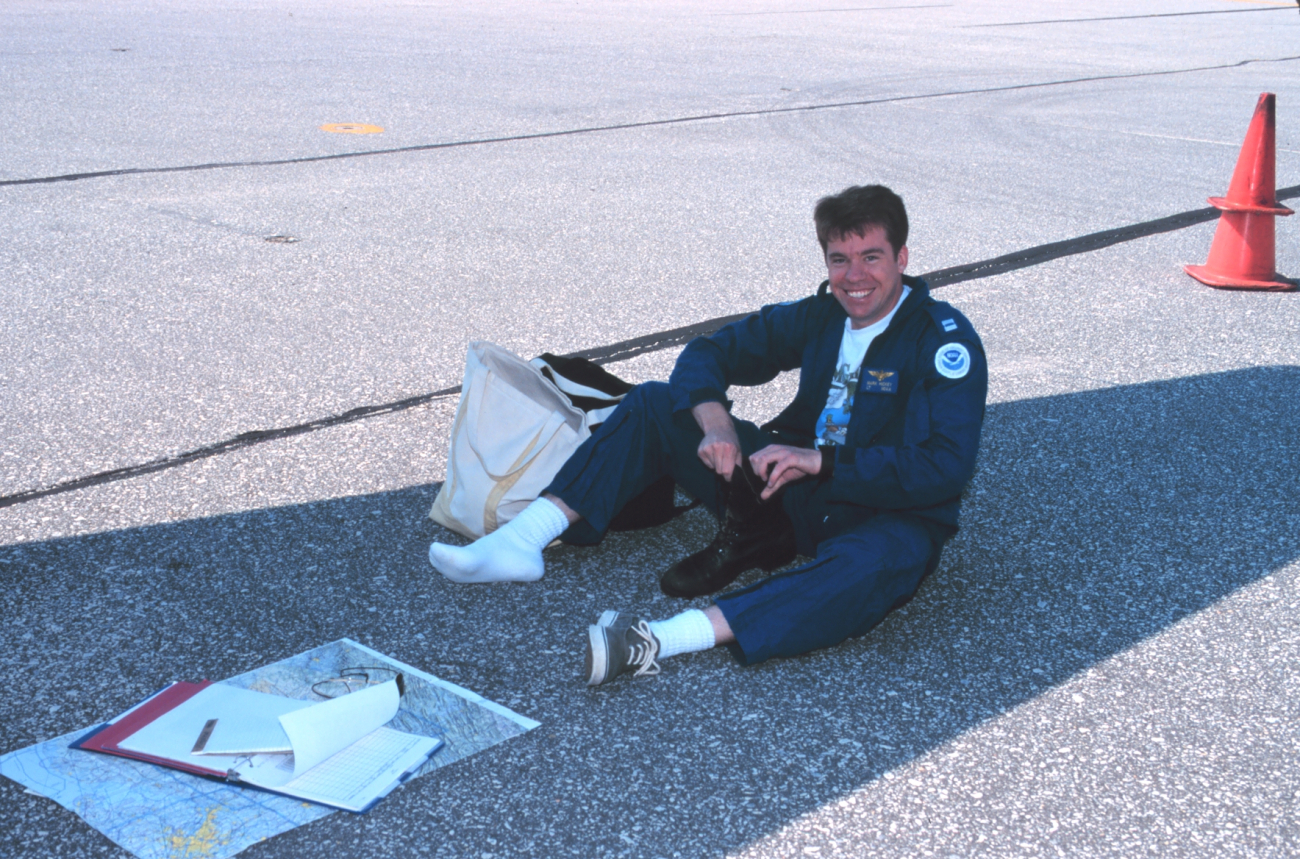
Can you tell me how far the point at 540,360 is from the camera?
3895mm

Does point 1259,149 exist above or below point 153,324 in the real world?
above

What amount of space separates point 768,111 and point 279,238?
651cm

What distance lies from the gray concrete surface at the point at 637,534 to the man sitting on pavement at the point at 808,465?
0.41 ft

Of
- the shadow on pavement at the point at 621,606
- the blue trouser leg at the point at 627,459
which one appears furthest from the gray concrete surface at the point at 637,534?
the blue trouser leg at the point at 627,459

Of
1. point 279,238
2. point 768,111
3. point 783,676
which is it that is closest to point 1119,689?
point 783,676

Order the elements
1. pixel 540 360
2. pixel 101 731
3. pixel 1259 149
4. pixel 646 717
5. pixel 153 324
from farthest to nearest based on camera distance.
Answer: pixel 1259 149
pixel 153 324
pixel 540 360
pixel 646 717
pixel 101 731

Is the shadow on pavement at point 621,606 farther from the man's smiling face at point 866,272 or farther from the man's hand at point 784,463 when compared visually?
the man's smiling face at point 866,272

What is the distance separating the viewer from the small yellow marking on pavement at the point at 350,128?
10320 mm

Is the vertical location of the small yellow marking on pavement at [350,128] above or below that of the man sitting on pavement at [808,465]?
above

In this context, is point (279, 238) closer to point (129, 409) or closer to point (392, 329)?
point (392, 329)

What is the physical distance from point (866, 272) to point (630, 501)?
1033 mm

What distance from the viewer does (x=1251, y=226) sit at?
A: 22.8 feet

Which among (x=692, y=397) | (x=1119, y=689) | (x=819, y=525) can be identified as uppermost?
(x=692, y=397)

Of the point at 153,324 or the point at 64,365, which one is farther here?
the point at 153,324
